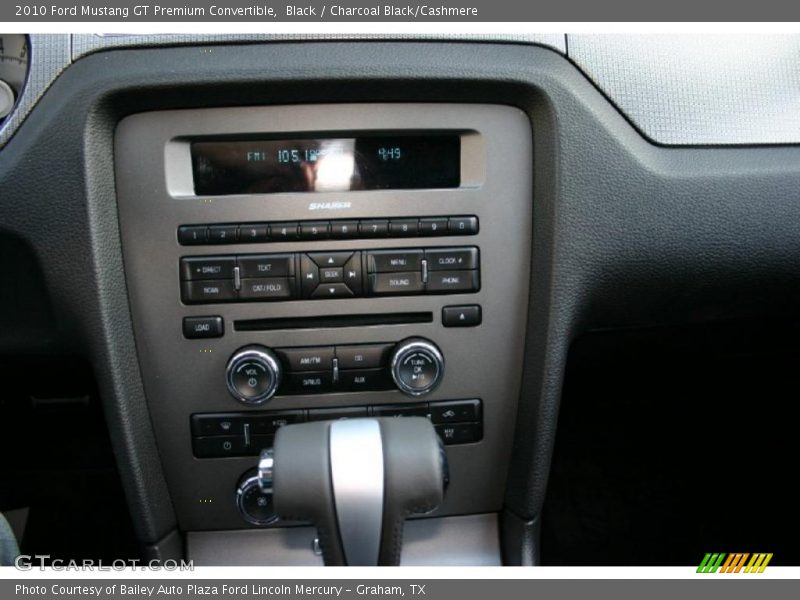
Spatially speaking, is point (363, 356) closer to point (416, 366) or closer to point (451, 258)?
point (416, 366)

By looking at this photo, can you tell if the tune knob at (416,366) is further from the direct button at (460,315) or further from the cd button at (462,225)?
the cd button at (462,225)

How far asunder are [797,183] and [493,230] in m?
0.42

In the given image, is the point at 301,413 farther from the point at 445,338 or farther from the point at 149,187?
the point at 149,187

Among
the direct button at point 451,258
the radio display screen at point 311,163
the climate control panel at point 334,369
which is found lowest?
the climate control panel at point 334,369

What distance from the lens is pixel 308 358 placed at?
98cm

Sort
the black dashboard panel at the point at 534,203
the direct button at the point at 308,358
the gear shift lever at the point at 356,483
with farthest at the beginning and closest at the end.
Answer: the direct button at the point at 308,358, the black dashboard panel at the point at 534,203, the gear shift lever at the point at 356,483

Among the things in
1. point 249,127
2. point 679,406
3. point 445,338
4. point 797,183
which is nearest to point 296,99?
point 249,127

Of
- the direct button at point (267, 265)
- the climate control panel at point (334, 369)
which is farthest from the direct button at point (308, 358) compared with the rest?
the direct button at point (267, 265)

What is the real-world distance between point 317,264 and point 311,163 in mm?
131

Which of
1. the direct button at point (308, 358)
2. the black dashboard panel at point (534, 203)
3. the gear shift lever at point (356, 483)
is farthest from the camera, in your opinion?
the direct button at point (308, 358)

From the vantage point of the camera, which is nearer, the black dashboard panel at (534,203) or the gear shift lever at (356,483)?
the gear shift lever at (356,483)

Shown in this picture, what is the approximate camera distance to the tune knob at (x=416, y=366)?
97 centimetres

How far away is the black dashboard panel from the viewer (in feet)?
2.89

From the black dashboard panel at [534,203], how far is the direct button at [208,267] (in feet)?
0.30
